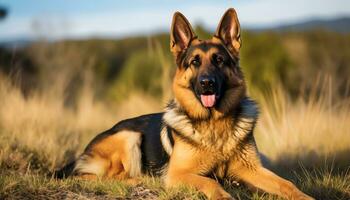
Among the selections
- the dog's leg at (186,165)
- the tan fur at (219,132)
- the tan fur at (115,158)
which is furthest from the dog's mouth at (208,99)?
the tan fur at (115,158)

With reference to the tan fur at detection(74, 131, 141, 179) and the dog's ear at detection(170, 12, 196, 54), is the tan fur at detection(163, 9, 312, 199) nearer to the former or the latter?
the dog's ear at detection(170, 12, 196, 54)

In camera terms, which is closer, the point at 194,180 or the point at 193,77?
the point at 194,180

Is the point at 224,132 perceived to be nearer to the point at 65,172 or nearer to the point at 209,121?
the point at 209,121

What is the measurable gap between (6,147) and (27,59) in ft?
62.3

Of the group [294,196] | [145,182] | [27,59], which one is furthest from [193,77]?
[27,59]

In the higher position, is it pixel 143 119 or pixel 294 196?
pixel 143 119

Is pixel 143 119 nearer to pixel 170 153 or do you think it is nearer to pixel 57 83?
pixel 170 153

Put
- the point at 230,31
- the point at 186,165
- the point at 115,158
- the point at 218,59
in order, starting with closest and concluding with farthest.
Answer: the point at 186,165
the point at 218,59
the point at 230,31
the point at 115,158

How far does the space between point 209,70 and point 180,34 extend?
723 mm

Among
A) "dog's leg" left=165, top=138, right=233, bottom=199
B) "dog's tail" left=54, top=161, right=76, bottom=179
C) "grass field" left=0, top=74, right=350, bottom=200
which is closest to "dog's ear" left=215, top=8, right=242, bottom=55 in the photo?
"dog's leg" left=165, top=138, right=233, bottom=199

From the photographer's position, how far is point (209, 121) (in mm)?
5531

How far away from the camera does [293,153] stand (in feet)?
24.4

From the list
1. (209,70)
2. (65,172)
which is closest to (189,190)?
(209,70)

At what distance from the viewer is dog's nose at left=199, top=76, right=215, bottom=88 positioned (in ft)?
17.0
